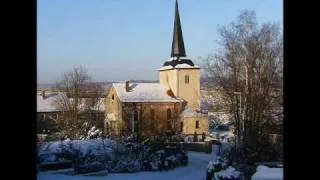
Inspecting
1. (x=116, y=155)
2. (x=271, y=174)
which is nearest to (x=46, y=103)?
(x=116, y=155)

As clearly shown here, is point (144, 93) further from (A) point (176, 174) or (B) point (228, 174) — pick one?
(B) point (228, 174)

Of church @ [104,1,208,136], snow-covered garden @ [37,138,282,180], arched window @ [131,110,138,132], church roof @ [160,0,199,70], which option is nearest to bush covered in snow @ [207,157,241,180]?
snow-covered garden @ [37,138,282,180]

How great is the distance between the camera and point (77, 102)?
935 cm

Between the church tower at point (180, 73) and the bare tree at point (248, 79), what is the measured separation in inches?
118

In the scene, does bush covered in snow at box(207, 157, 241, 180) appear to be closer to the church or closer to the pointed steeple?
the church

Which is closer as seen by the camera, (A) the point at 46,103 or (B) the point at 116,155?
(A) the point at 46,103

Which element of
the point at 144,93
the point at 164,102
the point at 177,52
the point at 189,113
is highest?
the point at 177,52

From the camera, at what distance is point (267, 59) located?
6277 mm

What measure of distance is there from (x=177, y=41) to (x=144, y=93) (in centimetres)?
181

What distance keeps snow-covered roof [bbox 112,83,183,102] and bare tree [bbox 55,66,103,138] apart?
5.06 feet
